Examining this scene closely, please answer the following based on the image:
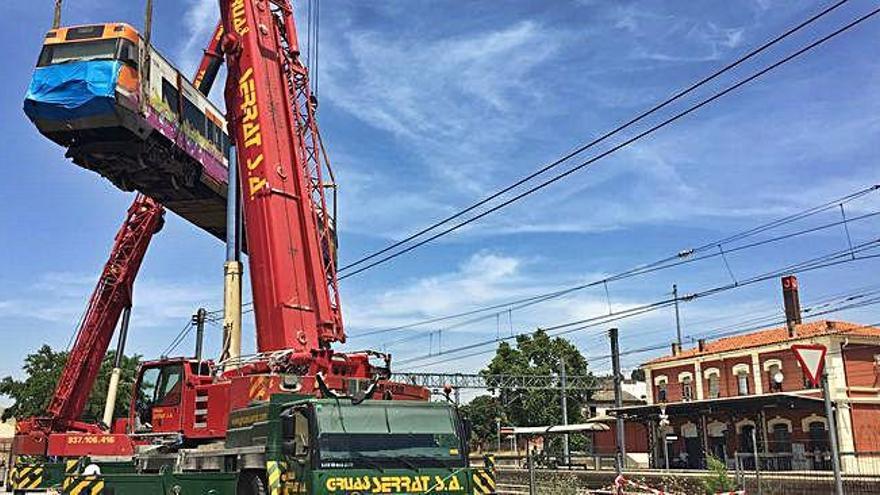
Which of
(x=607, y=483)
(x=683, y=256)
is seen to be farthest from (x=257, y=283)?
(x=607, y=483)

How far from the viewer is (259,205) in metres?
14.4

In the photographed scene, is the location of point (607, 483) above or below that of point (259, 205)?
below

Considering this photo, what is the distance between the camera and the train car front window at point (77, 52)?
1616 cm

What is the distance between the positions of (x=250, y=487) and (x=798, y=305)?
1765 inches

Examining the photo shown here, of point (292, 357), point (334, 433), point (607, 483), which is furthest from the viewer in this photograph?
point (607, 483)

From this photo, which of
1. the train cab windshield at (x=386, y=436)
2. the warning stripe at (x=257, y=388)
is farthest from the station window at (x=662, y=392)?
the train cab windshield at (x=386, y=436)

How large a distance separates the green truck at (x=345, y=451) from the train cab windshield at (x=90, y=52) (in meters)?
9.02

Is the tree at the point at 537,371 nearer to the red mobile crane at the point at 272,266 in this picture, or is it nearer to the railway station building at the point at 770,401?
the railway station building at the point at 770,401

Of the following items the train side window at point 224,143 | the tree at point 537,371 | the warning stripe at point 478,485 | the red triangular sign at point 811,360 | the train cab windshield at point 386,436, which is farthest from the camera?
the tree at point 537,371

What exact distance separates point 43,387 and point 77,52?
3514 cm

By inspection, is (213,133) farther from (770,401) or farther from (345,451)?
(770,401)

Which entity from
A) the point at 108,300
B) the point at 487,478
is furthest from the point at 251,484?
the point at 108,300

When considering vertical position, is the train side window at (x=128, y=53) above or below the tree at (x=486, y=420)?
above

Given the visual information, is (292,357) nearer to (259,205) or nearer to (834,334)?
(259,205)
